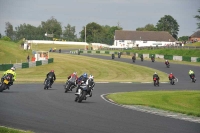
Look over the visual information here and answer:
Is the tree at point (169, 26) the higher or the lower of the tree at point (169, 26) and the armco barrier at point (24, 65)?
the higher

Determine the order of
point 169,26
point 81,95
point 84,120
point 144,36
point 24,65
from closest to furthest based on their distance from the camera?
point 84,120 < point 81,95 < point 24,65 < point 144,36 < point 169,26

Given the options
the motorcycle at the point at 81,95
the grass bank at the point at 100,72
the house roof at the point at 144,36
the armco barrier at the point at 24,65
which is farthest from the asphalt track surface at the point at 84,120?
the house roof at the point at 144,36

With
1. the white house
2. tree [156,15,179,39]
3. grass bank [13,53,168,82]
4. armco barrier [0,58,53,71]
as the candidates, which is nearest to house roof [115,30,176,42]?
the white house

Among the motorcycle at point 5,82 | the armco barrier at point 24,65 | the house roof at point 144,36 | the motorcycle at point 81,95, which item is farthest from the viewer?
the house roof at point 144,36

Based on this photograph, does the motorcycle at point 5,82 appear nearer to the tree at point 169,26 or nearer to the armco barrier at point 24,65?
the armco barrier at point 24,65

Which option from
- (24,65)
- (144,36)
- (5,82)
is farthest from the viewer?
(144,36)

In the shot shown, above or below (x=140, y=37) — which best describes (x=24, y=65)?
below

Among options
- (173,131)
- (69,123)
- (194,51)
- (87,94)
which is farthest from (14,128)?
(194,51)

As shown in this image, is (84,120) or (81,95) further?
(81,95)

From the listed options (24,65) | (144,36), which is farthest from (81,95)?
(144,36)

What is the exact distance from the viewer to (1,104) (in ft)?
60.2

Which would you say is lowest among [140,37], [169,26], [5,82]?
[5,82]

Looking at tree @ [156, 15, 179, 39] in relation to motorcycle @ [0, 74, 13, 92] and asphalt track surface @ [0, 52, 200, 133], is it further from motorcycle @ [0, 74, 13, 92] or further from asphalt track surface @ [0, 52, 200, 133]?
asphalt track surface @ [0, 52, 200, 133]

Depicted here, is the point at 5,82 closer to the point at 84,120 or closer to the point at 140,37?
the point at 84,120
